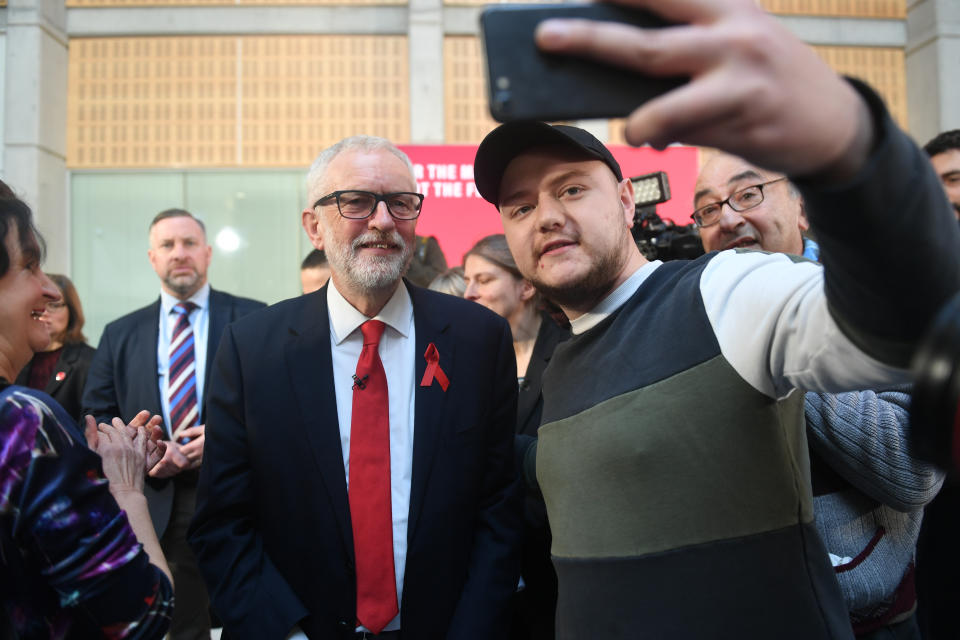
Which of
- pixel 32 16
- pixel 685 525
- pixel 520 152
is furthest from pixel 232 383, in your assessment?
pixel 32 16

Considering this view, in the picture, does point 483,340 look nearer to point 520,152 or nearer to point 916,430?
point 520,152

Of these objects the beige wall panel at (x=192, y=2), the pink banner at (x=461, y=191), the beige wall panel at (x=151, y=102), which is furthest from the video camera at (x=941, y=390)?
the beige wall panel at (x=192, y=2)

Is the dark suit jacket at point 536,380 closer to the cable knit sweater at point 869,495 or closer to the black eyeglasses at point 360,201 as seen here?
the black eyeglasses at point 360,201

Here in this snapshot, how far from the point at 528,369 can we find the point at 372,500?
1.14m

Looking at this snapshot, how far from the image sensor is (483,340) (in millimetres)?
2121

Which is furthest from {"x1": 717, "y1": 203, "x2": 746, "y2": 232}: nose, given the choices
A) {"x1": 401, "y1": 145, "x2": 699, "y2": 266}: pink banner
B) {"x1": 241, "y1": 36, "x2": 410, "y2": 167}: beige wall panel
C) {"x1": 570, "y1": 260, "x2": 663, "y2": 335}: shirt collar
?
{"x1": 241, "y1": 36, "x2": 410, "y2": 167}: beige wall panel

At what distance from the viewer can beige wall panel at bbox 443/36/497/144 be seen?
7.55 m

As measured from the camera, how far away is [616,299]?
4.91 ft

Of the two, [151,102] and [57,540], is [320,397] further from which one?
[151,102]

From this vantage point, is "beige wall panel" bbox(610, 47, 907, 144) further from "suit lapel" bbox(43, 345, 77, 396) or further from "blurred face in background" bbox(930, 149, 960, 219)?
"suit lapel" bbox(43, 345, 77, 396)

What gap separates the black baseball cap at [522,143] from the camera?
156 cm

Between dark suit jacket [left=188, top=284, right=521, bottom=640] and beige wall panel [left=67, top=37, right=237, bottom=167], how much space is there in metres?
6.27

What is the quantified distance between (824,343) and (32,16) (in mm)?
8526

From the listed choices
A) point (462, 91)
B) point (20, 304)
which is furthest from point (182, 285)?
point (462, 91)
